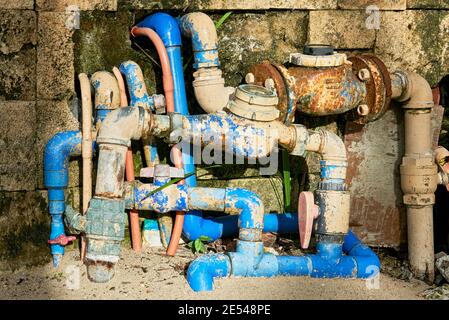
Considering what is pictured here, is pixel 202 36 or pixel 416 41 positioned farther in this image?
pixel 416 41

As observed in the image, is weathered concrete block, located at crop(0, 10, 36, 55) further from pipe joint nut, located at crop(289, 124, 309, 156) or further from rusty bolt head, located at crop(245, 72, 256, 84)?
pipe joint nut, located at crop(289, 124, 309, 156)

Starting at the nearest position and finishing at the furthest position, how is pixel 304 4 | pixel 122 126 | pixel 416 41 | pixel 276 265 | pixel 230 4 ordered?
1. pixel 122 126
2. pixel 276 265
3. pixel 230 4
4. pixel 304 4
5. pixel 416 41

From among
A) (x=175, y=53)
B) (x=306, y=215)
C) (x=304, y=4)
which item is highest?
(x=304, y=4)

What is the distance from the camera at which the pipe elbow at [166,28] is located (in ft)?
15.9

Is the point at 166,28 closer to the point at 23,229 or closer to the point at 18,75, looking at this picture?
the point at 18,75

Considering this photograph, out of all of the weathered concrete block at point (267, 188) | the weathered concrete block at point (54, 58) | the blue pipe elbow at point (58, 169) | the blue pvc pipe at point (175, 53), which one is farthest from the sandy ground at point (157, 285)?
the weathered concrete block at point (54, 58)

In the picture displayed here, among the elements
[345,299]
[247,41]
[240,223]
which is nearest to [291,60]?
[247,41]

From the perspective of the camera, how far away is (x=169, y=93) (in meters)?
4.85

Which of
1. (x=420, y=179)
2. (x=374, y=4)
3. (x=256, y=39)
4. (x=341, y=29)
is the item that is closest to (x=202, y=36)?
(x=256, y=39)

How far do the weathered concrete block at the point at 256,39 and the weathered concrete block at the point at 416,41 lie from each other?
57 centimetres

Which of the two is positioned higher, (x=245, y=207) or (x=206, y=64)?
(x=206, y=64)

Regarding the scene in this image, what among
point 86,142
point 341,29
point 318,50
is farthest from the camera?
point 341,29

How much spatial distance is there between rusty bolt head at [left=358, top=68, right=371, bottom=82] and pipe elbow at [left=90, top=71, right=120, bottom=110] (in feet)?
4.98

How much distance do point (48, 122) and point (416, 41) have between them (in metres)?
2.49
